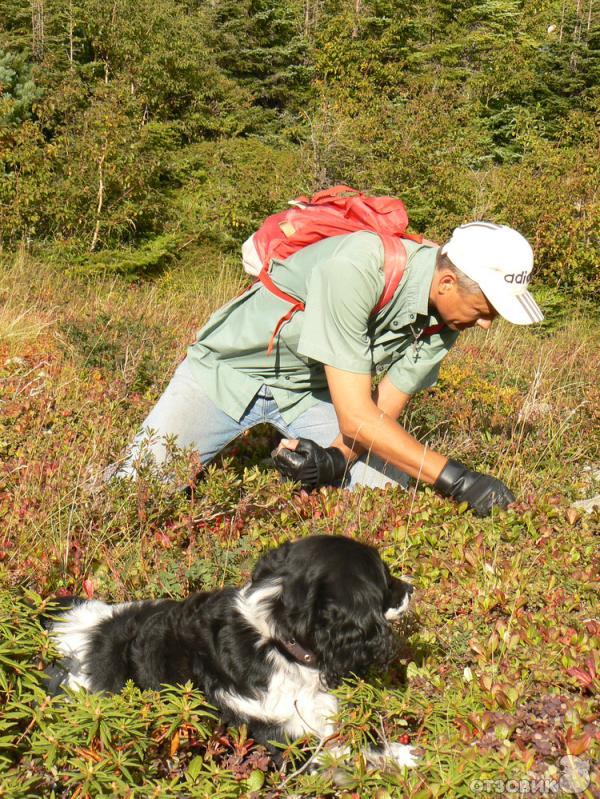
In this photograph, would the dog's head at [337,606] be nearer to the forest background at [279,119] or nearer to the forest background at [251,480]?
the forest background at [251,480]

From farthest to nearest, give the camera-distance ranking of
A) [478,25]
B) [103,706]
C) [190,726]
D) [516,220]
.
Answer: [478,25] → [516,220] → [190,726] → [103,706]

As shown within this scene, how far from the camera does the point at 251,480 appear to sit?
13.2ft

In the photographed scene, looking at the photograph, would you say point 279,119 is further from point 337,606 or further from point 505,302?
point 337,606

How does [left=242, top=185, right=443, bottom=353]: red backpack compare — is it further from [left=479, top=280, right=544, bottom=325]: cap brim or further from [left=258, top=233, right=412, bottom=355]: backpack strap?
[left=479, top=280, right=544, bottom=325]: cap brim

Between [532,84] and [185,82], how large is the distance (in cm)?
946

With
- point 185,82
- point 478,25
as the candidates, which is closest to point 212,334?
point 185,82

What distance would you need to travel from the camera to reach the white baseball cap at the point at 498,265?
3660mm

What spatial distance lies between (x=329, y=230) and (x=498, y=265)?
100cm

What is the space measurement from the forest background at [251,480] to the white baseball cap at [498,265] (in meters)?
1.15

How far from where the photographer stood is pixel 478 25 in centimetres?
2377

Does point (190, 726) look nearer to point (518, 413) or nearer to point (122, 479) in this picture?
point (122, 479)

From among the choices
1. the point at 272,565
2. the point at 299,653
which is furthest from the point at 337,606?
the point at 272,565

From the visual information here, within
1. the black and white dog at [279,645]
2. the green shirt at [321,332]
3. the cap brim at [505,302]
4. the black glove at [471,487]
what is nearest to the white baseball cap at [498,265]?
the cap brim at [505,302]

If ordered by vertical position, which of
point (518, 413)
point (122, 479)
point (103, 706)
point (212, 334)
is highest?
point (103, 706)
